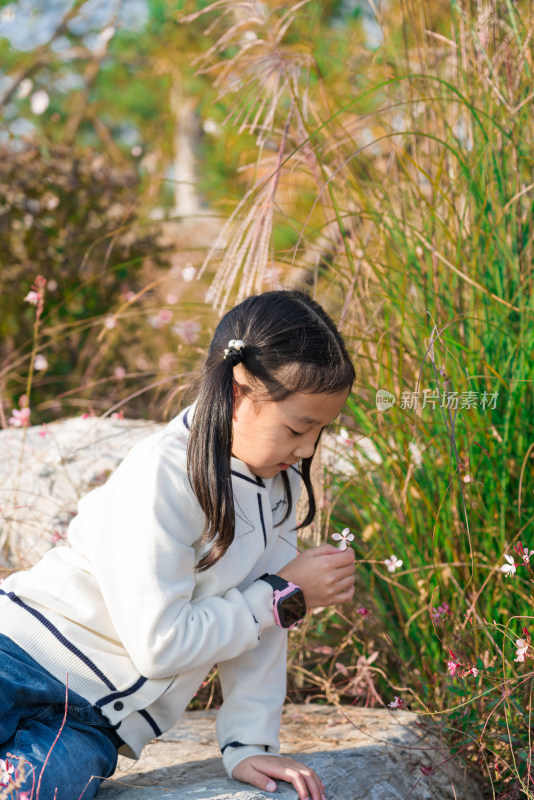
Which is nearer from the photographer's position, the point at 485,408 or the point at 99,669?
the point at 99,669

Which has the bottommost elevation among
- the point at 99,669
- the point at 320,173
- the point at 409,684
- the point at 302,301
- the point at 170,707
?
the point at 409,684

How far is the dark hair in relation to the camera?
1.32 m

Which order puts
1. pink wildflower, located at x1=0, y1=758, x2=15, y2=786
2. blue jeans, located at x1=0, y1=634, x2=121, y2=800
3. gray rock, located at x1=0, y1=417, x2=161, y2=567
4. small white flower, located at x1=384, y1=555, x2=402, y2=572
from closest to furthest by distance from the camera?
pink wildflower, located at x1=0, y1=758, x2=15, y2=786, blue jeans, located at x1=0, y1=634, x2=121, y2=800, small white flower, located at x1=384, y1=555, x2=402, y2=572, gray rock, located at x1=0, y1=417, x2=161, y2=567

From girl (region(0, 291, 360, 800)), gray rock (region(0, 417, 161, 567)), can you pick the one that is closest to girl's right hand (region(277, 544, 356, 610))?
girl (region(0, 291, 360, 800))

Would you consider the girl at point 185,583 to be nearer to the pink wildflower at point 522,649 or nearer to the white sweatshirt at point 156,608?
the white sweatshirt at point 156,608

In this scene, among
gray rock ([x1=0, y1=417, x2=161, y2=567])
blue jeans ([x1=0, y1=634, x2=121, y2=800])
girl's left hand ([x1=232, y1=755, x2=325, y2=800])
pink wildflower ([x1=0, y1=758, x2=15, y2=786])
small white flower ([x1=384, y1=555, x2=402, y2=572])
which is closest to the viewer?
pink wildflower ([x1=0, y1=758, x2=15, y2=786])

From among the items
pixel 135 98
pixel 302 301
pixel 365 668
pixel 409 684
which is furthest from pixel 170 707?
pixel 135 98

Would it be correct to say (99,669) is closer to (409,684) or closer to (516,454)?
(409,684)

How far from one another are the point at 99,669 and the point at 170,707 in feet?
0.50

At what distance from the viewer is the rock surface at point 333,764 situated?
1408 millimetres

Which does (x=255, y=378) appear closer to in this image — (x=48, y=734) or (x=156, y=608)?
(x=156, y=608)

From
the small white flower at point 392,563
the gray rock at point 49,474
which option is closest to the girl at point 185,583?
the small white flower at point 392,563

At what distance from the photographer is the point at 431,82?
207cm

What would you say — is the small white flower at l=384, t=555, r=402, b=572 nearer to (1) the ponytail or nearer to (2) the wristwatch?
(2) the wristwatch
